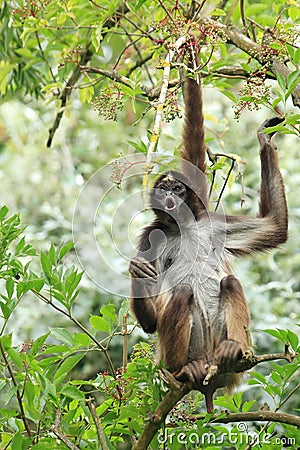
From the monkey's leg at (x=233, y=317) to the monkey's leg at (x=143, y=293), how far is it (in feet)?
1.97

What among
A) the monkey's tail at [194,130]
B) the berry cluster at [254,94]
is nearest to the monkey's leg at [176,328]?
the monkey's tail at [194,130]

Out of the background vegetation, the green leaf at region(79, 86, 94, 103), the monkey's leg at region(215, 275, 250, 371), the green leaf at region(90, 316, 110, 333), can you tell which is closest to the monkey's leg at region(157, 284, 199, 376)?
the monkey's leg at region(215, 275, 250, 371)

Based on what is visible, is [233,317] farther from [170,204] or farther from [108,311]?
[108,311]

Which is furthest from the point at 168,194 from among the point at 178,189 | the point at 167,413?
the point at 167,413

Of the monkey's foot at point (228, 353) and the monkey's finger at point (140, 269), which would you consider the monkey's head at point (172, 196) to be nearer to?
the monkey's finger at point (140, 269)

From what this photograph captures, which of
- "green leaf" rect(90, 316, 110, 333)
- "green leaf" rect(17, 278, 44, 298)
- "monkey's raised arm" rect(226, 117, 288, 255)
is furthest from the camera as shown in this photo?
"monkey's raised arm" rect(226, 117, 288, 255)

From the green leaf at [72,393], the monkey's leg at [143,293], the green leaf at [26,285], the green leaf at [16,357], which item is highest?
the monkey's leg at [143,293]

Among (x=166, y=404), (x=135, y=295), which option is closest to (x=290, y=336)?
(x=166, y=404)

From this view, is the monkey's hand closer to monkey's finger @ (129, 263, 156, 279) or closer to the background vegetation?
monkey's finger @ (129, 263, 156, 279)

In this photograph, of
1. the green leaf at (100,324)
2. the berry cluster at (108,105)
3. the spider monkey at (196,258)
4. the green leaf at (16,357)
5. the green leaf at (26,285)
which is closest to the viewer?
the green leaf at (16,357)

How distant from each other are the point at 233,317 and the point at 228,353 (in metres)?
0.45

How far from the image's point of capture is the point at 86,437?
4.62 meters

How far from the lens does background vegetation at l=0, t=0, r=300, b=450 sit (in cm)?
420

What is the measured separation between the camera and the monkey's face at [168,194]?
5.72 meters
